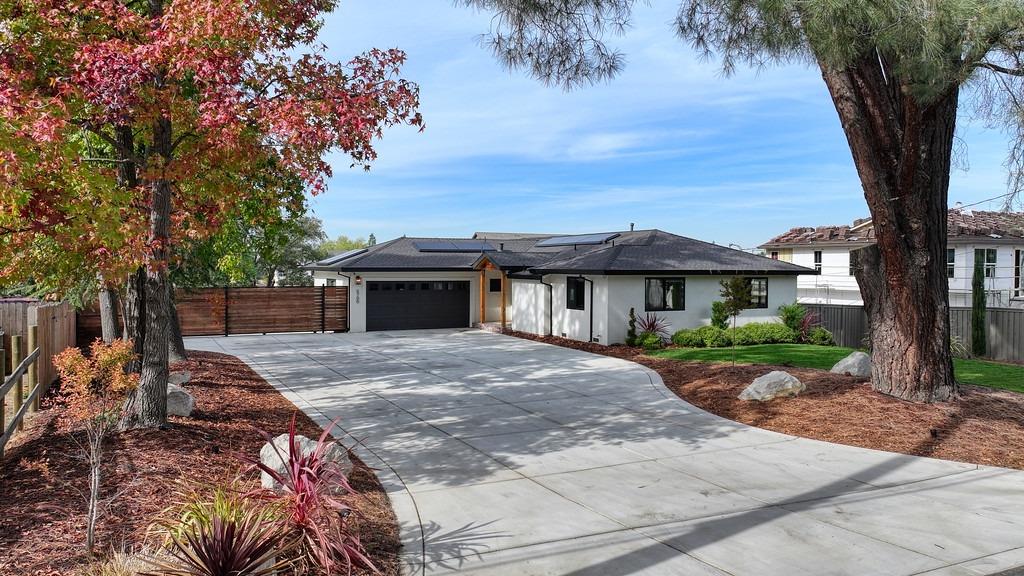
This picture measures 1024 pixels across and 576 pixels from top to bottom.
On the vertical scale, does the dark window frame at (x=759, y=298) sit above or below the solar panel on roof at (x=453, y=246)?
below

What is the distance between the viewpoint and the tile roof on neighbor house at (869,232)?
28.5 meters

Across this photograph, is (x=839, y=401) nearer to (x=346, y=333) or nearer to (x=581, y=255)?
(x=581, y=255)

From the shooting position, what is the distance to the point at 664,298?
21516 mm

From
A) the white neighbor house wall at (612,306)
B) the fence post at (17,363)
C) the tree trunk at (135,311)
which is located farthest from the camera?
the white neighbor house wall at (612,306)

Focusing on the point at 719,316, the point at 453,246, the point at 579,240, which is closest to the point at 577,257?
the point at 579,240

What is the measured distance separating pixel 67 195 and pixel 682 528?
618 cm

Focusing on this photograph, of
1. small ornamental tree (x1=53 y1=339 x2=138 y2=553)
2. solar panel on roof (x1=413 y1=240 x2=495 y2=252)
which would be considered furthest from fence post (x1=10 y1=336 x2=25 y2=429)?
solar panel on roof (x1=413 y1=240 x2=495 y2=252)

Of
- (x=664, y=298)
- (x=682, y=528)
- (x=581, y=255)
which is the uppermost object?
(x=581, y=255)

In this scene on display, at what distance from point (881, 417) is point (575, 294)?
41.2 feet

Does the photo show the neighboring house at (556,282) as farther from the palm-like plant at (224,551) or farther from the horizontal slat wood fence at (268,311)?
the palm-like plant at (224,551)

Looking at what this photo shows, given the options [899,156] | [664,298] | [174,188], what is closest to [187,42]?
[174,188]

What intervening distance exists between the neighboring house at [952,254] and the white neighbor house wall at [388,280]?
12.9 m

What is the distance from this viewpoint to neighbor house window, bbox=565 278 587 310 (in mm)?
21672

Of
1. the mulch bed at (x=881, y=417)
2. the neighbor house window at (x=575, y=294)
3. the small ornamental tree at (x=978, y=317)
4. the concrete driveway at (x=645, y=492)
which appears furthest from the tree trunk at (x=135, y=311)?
the small ornamental tree at (x=978, y=317)
